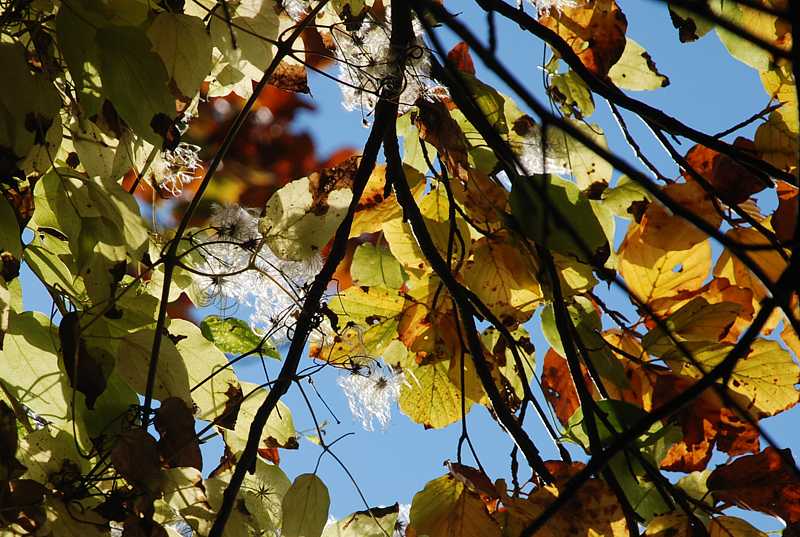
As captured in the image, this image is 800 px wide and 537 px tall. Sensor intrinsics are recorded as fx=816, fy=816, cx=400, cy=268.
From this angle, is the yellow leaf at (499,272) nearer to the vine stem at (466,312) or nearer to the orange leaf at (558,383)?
the vine stem at (466,312)

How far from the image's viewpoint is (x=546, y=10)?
3.31 feet

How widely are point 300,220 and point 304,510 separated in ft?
0.90

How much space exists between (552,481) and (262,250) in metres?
0.39

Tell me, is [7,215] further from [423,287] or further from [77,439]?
[423,287]

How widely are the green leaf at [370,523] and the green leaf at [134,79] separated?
472mm

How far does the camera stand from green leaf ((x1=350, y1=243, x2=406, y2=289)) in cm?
97

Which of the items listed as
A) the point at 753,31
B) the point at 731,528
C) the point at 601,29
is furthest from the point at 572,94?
the point at 731,528

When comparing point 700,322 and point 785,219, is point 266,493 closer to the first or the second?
point 700,322

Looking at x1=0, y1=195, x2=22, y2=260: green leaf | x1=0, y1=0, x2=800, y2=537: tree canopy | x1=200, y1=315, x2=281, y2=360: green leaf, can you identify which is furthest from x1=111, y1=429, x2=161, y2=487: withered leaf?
x1=200, y1=315, x2=281, y2=360: green leaf

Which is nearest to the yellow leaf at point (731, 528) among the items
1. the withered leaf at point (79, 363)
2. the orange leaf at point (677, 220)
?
the orange leaf at point (677, 220)

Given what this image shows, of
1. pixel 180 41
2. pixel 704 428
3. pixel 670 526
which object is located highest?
pixel 180 41

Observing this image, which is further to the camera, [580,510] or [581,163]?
[581,163]

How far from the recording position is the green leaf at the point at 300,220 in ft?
2.55

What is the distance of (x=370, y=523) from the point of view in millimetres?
879
